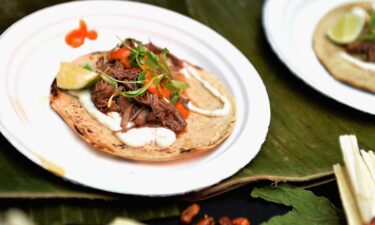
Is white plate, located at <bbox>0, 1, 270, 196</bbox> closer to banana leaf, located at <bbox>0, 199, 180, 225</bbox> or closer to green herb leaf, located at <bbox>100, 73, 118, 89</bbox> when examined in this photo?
banana leaf, located at <bbox>0, 199, 180, 225</bbox>

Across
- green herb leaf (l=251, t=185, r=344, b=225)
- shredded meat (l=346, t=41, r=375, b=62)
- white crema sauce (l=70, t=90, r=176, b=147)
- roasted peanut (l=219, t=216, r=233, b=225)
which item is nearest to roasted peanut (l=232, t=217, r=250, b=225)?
roasted peanut (l=219, t=216, r=233, b=225)

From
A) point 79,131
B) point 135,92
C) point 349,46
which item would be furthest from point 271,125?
point 79,131

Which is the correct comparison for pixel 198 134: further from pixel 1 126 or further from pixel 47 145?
pixel 1 126

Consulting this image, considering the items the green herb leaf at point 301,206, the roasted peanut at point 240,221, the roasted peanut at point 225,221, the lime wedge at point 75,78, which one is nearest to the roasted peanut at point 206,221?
the roasted peanut at point 225,221

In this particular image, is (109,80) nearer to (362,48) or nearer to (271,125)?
(271,125)

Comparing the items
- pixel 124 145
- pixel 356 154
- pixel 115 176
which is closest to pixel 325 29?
pixel 356 154

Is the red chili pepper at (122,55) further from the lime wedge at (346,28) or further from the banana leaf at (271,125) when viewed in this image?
the lime wedge at (346,28)
